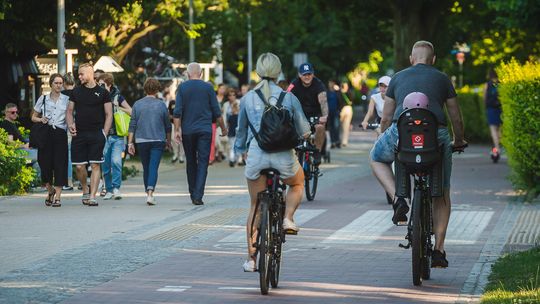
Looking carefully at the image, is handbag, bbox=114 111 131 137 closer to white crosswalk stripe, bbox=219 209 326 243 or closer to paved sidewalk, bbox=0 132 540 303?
paved sidewalk, bbox=0 132 540 303

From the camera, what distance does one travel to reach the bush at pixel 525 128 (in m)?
17.6

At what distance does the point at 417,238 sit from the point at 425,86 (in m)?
1.25

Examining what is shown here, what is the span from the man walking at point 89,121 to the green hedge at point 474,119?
72.1 ft

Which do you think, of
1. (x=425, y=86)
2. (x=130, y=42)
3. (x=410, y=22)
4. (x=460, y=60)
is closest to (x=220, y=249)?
(x=425, y=86)

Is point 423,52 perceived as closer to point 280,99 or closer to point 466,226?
point 280,99

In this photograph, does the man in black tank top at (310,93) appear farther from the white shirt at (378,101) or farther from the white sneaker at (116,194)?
the white sneaker at (116,194)

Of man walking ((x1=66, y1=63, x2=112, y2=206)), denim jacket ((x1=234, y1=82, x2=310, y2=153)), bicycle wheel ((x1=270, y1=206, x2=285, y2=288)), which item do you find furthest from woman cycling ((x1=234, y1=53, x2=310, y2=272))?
man walking ((x1=66, y1=63, x2=112, y2=206))

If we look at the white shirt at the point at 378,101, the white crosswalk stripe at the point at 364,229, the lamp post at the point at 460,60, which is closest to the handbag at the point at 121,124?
the white shirt at the point at 378,101

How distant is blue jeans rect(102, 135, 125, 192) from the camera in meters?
18.1

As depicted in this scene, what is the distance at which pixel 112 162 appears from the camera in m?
18.1

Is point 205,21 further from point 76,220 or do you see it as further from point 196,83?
point 76,220

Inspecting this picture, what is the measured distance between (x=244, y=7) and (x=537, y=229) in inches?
906

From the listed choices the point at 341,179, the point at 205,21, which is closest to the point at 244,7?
the point at 205,21

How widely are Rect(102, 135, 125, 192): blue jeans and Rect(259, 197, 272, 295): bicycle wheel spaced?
8.61m
